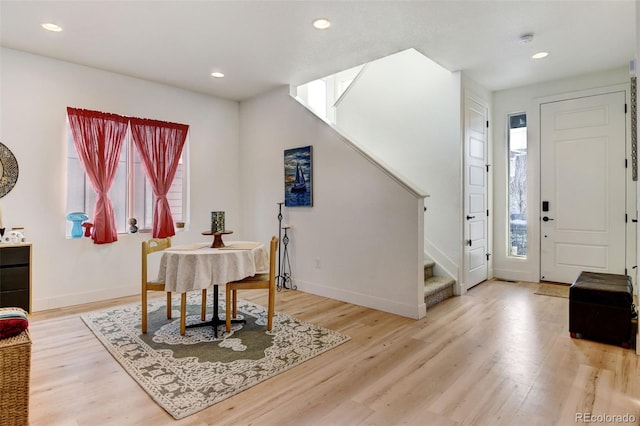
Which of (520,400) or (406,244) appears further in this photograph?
(406,244)

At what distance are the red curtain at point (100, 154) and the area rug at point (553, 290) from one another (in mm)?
5333

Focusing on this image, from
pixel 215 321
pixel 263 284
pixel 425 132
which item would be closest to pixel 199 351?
pixel 215 321

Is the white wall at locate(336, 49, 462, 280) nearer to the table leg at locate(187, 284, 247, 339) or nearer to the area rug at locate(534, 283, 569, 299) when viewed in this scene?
the area rug at locate(534, 283, 569, 299)

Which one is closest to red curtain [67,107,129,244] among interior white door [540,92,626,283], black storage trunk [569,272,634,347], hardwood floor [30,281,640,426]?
hardwood floor [30,281,640,426]

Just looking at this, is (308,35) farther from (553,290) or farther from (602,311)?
(553,290)

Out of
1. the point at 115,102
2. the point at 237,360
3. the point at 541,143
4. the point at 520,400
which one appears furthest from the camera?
the point at 541,143

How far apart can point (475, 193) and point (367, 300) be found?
2.14 m

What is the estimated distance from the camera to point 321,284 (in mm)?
4438

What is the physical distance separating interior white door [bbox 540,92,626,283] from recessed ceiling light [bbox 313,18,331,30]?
350 cm

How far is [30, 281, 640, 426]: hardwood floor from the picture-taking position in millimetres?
1934

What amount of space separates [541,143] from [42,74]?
6.21 meters

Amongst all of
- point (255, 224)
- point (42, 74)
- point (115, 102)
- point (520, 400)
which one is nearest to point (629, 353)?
point (520, 400)

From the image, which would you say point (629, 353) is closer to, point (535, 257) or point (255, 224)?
point (535, 257)

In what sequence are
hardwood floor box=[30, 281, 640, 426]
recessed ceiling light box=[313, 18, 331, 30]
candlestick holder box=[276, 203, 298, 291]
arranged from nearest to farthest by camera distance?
hardwood floor box=[30, 281, 640, 426], recessed ceiling light box=[313, 18, 331, 30], candlestick holder box=[276, 203, 298, 291]
